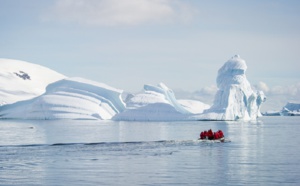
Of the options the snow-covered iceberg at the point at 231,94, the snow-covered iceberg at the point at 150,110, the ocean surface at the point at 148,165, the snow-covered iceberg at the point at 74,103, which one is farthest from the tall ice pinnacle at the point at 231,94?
the ocean surface at the point at 148,165

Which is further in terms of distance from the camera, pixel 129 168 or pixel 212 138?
pixel 212 138

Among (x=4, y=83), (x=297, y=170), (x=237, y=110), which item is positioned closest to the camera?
(x=297, y=170)

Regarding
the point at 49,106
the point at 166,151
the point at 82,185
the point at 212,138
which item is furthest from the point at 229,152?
the point at 49,106

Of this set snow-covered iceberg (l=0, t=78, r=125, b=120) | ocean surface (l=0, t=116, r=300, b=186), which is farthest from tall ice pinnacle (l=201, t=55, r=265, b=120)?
ocean surface (l=0, t=116, r=300, b=186)

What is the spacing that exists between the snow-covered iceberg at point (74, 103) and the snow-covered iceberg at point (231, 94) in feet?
89.3

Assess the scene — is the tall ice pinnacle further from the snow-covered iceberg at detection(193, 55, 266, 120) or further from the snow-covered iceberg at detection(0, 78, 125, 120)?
the snow-covered iceberg at detection(0, 78, 125, 120)

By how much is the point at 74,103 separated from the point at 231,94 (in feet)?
122

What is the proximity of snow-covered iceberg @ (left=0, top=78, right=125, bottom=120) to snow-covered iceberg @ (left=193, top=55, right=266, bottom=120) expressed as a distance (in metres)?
27.2

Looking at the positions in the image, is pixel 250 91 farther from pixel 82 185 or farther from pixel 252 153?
pixel 82 185

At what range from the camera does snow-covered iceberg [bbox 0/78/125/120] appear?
421ft

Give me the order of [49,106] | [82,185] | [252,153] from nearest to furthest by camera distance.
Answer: [82,185], [252,153], [49,106]

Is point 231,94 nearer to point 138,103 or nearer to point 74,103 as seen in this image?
point 138,103

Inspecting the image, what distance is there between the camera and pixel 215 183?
26.3 metres

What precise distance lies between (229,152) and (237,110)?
7399cm
